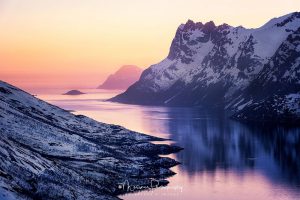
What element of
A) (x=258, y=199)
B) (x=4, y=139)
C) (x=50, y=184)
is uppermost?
(x=4, y=139)

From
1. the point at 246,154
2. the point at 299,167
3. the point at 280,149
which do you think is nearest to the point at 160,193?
the point at 299,167

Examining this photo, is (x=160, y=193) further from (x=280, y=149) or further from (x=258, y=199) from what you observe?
(x=280, y=149)

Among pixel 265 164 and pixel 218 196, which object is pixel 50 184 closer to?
pixel 218 196

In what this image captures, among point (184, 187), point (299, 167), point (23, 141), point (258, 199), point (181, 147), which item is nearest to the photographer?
point (258, 199)

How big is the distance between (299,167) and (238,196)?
43199 mm

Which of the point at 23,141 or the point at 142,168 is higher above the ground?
the point at 23,141

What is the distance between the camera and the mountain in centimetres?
9012

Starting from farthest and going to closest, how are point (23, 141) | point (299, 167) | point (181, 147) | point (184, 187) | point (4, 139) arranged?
point (181, 147) < point (299, 167) < point (23, 141) < point (184, 187) < point (4, 139)

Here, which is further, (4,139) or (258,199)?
(258,199)

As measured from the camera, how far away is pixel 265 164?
159 m

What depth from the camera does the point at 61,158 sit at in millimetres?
126438

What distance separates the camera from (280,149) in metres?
190

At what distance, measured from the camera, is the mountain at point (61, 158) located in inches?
3548

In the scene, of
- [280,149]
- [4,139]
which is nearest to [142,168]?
[4,139]
